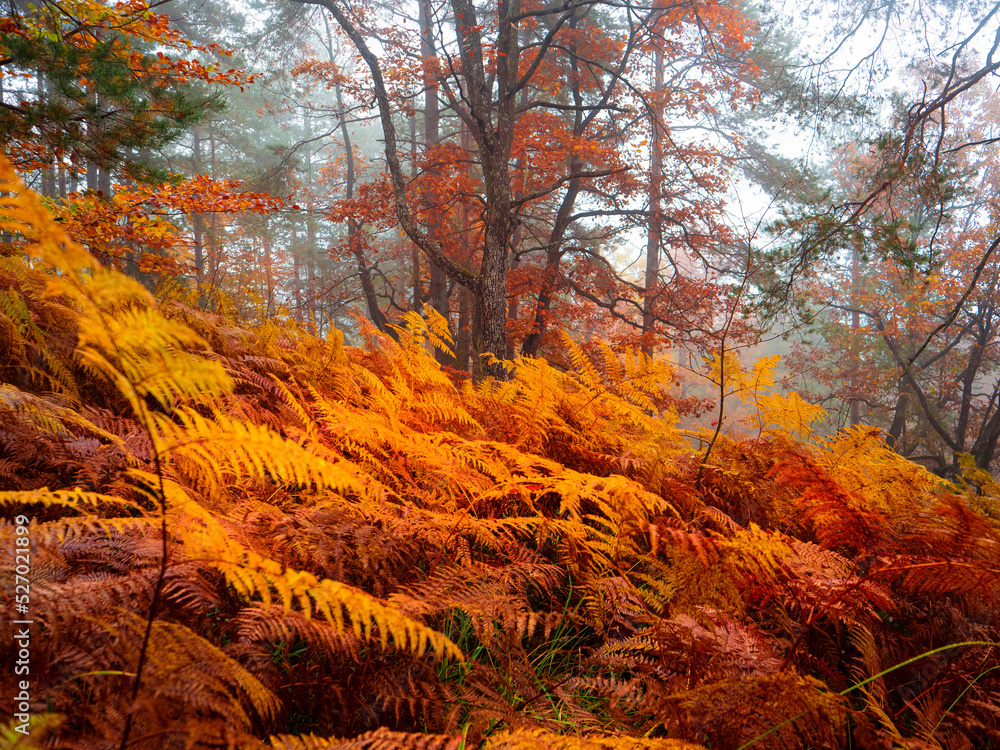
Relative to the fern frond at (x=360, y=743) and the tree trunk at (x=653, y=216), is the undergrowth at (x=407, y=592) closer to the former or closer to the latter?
the fern frond at (x=360, y=743)

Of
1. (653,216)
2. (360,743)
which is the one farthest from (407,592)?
(653,216)

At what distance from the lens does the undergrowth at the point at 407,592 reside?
885mm

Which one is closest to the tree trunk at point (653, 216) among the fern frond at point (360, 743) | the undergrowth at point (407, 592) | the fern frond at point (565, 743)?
the undergrowth at point (407, 592)

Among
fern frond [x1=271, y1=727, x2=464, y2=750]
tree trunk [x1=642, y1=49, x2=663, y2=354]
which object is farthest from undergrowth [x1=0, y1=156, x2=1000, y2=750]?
tree trunk [x1=642, y1=49, x2=663, y2=354]

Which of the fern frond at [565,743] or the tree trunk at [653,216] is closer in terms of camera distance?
the fern frond at [565,743]

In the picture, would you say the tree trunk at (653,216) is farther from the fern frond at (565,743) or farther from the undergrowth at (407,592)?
the fern frond at (565,743)

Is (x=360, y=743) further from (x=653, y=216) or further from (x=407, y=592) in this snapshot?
(x=653, y=216)

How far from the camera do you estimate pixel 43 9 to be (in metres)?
4.28

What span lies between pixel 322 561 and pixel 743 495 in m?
2.06

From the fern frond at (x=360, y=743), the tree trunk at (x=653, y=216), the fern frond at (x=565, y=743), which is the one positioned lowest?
the fern frond at (x=565, y=743)

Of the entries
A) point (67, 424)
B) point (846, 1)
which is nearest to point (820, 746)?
point (67, 424)

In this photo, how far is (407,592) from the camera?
1.31 meters

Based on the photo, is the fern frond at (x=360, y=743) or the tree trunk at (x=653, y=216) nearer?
the fern frond at (x=360, y=743)

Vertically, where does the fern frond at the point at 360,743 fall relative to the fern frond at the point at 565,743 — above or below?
above
